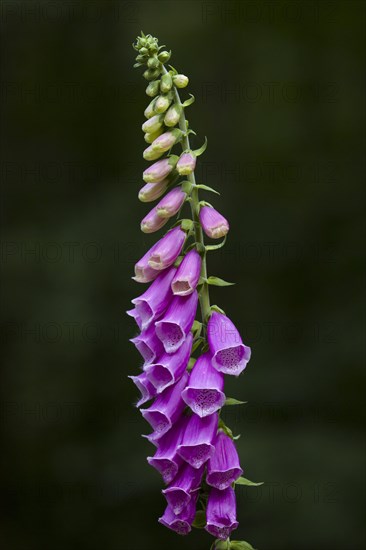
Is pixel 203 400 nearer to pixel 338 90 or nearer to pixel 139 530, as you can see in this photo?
pixel 139 530

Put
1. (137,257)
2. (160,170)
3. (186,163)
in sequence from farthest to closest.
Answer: (137,257)
(160,170)
(186,163)

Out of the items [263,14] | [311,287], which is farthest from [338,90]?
[311,287]

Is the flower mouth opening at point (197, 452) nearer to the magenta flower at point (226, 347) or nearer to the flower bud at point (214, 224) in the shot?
the magenta flower at point (226, 347)

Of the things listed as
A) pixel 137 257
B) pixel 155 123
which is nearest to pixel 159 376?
pixel 155 123

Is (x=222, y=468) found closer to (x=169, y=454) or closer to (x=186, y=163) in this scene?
(x=169, y=454)

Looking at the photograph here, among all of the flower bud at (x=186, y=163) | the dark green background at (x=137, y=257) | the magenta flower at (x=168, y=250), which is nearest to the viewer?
the flower bud at (x=186, y=163)

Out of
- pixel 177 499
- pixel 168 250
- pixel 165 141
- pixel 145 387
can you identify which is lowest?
pixel 177 499

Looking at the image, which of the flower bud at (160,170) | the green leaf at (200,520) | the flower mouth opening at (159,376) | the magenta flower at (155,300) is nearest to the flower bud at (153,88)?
the flower bud at (160,170)
